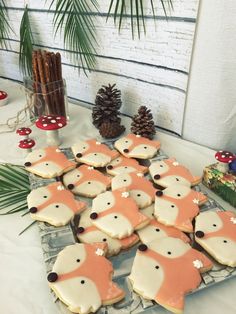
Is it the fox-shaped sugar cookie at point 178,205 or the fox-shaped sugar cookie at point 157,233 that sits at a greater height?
the fox-shaped sugar cookie at point 178,205

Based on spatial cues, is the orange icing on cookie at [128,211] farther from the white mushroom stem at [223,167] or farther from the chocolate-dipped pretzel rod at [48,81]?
the chocolate-dipped pretzel rod at [48,81]

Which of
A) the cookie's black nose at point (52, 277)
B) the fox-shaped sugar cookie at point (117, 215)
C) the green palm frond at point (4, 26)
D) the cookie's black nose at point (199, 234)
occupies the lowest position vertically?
the cookie's black nose at point (52, 277)

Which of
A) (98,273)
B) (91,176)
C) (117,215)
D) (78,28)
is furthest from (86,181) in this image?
(78,28)

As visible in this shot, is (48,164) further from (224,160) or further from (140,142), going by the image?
(224,160)

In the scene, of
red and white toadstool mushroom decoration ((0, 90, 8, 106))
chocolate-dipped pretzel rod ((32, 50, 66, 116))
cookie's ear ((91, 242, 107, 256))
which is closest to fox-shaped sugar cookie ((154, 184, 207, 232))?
cookie's ear ((91, 242, 107, 256))

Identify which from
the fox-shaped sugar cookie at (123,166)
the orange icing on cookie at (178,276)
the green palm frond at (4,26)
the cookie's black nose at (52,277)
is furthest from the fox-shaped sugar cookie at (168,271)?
the green palm frond at (4,26)

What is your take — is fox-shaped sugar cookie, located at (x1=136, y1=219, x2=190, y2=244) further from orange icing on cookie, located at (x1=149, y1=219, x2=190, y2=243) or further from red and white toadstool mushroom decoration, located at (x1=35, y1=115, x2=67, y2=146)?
red and white toadstool mushroom decoration, located at (x1=35, y1=115, x2=67, y2=146)
